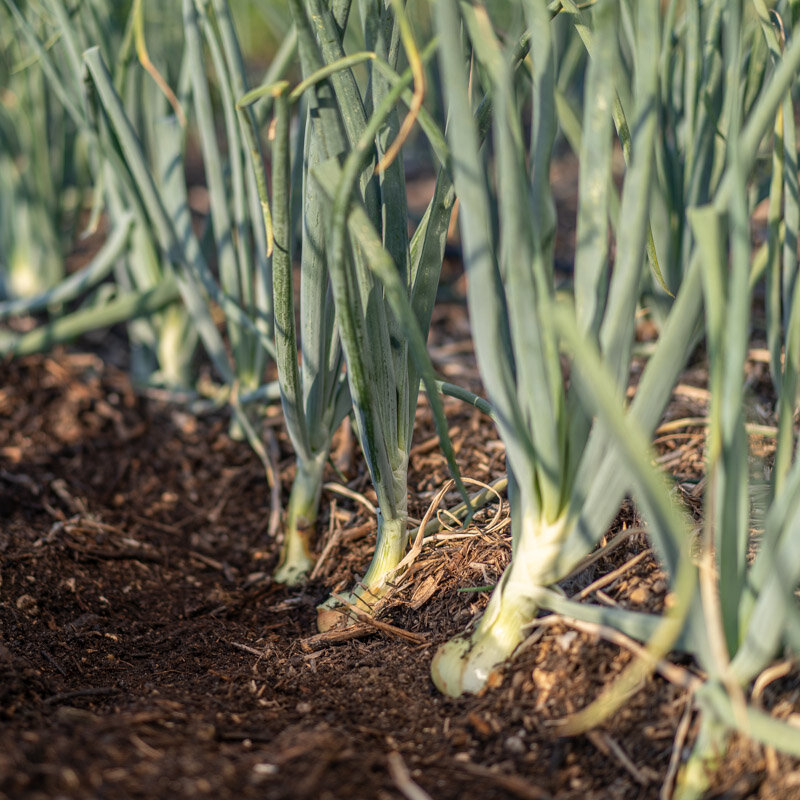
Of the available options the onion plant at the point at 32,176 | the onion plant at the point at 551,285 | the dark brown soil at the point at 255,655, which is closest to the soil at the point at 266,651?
the dark brown soil at the point at 255,655

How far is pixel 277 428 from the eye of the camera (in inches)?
57.1

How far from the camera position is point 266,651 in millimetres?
904

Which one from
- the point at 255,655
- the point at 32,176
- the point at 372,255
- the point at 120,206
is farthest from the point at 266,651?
the point at 32,176

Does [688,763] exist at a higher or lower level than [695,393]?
higher

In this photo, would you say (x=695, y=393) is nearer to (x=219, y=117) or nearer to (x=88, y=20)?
(x=88, y=20)

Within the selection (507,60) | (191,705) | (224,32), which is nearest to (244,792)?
(191,705)

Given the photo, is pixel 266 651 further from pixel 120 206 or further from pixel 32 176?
pixel 32 176

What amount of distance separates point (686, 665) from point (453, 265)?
1649 millimetres

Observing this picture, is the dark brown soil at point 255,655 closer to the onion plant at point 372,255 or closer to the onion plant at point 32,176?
the onion plant at point 372,255

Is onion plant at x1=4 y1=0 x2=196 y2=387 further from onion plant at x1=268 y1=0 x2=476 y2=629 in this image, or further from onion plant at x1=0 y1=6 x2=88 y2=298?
onion plant at x1=268 y1=0 x2=476 y2=629

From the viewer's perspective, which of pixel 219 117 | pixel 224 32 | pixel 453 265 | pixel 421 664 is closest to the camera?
pixel 421 664

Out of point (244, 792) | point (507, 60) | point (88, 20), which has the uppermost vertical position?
point (88, 20)

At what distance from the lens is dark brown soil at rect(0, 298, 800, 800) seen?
609mm

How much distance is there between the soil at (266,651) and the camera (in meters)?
0.61
